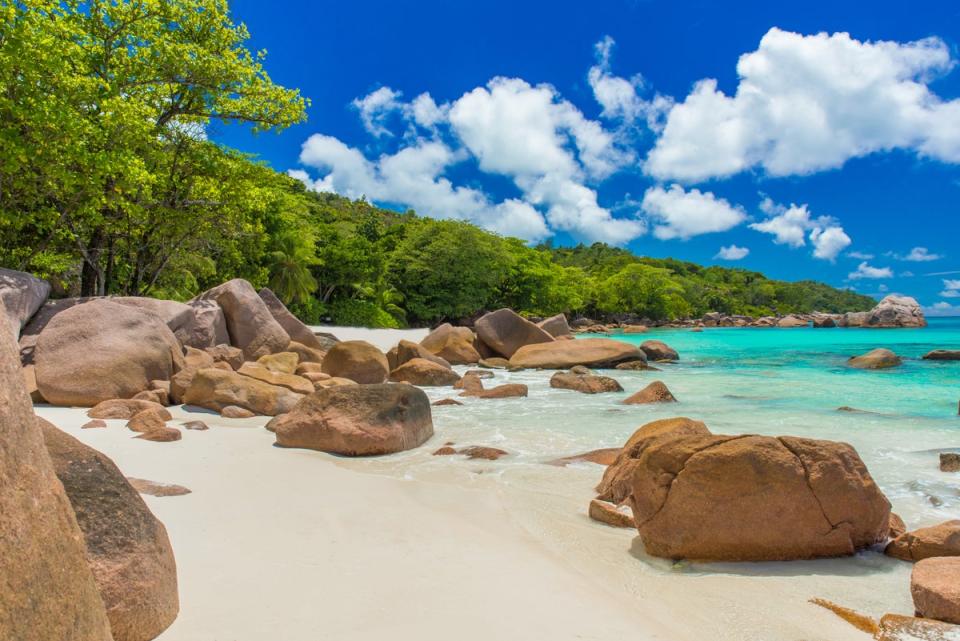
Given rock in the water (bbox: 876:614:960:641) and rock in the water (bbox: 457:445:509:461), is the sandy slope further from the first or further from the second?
rock in the water (bbox: 457:445:509:461)

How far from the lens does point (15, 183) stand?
10.9 m

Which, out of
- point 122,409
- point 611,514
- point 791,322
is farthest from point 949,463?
point 791,322

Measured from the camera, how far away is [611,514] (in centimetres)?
439

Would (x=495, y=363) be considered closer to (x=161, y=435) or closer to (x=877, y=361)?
(x=877, y=361)

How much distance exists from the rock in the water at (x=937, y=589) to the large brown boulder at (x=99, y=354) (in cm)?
870

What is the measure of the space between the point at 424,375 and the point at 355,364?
192 cm

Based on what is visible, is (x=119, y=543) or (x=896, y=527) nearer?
(x=119, y=543)

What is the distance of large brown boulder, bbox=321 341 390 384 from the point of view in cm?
1198

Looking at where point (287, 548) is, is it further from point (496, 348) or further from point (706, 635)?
point (496, 348)

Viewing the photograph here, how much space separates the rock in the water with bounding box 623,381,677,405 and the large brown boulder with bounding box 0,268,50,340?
33.0 ft

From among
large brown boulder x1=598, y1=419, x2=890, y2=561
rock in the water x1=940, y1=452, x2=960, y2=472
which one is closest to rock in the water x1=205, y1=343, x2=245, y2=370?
large brown boulder x1=598, y1=419, x2=890, y2=561

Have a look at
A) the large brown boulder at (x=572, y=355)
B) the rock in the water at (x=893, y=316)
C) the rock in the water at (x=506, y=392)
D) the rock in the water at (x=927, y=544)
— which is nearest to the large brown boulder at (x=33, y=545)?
the rock in the water at (x=927, y=544)

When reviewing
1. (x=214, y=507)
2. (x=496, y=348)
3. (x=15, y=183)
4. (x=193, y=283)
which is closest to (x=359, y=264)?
(x=193, y=283)

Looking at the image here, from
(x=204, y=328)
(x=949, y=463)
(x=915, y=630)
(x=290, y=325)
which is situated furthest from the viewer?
(x=290, y=325)
